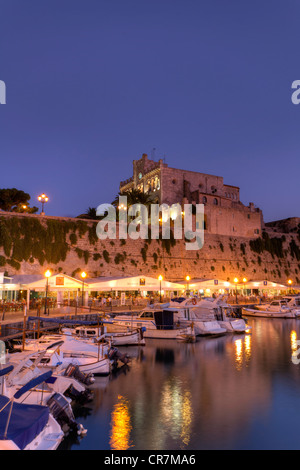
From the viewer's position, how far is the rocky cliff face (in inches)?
1439

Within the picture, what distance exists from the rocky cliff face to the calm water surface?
756 inches

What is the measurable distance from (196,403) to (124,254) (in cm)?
3155

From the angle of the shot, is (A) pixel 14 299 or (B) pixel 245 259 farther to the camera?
(B) pixel 245 259

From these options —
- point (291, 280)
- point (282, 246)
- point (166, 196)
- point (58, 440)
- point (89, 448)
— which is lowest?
point (89, 448)

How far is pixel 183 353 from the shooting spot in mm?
20938

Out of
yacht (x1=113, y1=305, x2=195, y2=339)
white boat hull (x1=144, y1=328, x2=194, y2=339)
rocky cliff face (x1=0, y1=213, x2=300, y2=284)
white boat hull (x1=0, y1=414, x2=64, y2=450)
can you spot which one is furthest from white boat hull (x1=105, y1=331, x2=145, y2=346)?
rocky cliff face (x1=0, y1=213, x2=300, y2=284)

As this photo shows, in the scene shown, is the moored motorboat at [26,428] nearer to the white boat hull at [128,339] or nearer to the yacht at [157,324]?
the white boat hull at [128,339]

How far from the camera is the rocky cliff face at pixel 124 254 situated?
36562 mm

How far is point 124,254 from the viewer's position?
43.4 m

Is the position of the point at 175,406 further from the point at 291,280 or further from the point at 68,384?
the point at 291,280

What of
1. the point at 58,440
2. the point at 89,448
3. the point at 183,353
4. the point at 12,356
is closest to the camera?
the point at 58,440

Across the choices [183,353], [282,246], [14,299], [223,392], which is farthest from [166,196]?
[223,392]

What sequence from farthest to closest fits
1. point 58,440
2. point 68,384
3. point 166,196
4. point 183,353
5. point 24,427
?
point 166,196
point 183,353
point 68,384
point 58,440
point 24,427

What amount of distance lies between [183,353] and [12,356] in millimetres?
10525
